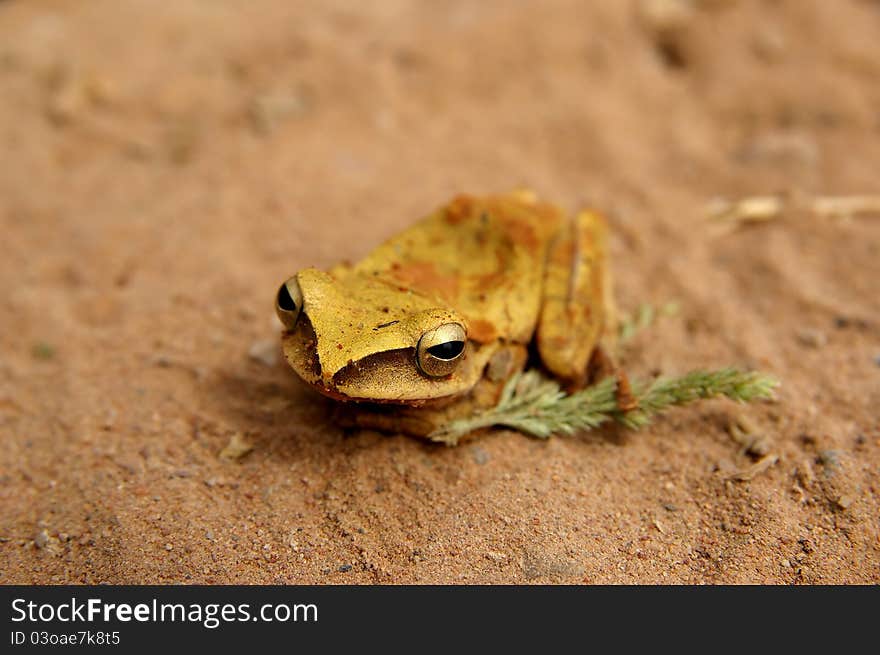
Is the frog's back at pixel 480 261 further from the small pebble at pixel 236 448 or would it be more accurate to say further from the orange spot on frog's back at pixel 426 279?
the small pebble at pixel 236 448

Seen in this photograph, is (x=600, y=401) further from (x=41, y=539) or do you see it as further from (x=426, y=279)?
(x=41, y=539)

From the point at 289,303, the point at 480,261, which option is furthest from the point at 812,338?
the point at 289,303

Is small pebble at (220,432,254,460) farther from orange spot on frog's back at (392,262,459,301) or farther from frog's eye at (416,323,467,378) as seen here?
orange spot on frog's back at (392,262,459,301)

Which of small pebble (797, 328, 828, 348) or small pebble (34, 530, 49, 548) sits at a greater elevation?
→ small pebble (797, 328, 828, 348)

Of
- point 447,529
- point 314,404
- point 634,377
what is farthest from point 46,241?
point 634,377

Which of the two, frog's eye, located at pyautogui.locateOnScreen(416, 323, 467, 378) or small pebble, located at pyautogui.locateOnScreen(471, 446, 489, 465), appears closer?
frog's eye, located at pyautogui.locateOnScreen(416, 323, 467, 378)

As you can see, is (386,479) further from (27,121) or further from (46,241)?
(27,121)

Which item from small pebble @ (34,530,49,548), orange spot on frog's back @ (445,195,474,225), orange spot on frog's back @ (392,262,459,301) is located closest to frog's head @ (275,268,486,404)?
orange spot on frog's back @ (392,262,459,301)
